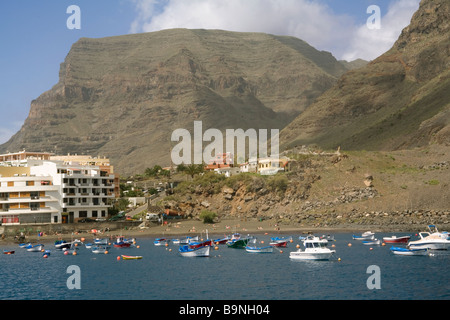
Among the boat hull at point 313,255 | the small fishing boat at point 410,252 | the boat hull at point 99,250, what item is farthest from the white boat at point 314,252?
the boat hull at point 99,250

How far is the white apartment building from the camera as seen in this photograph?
12644 cm

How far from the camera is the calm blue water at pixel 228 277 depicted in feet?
199

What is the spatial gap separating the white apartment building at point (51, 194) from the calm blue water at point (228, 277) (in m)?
27.4

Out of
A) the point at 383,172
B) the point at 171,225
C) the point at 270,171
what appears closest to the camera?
the point at 171,225

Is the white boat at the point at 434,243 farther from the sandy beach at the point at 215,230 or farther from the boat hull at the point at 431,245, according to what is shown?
the sandy beach at the point at 215,230

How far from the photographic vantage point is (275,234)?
12588 cm

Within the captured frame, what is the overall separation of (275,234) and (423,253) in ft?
138

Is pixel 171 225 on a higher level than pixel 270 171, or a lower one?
lower

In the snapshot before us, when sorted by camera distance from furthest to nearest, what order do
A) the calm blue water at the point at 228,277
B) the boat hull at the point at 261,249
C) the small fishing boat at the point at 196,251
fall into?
1. the boat hull at the point at 261,249
2. the small fishing boat at the point at 196,251
3. the calm blue water at the point at 228,277

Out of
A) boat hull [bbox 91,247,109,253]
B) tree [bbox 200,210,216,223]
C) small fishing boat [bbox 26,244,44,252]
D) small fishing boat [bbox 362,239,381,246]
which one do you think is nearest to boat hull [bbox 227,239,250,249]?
small fishing boat [bbox 362,239,381,246]

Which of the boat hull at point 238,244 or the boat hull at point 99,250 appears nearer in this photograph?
the boat hull at point 99,250

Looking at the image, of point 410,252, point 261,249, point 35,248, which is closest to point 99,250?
point 35,248
